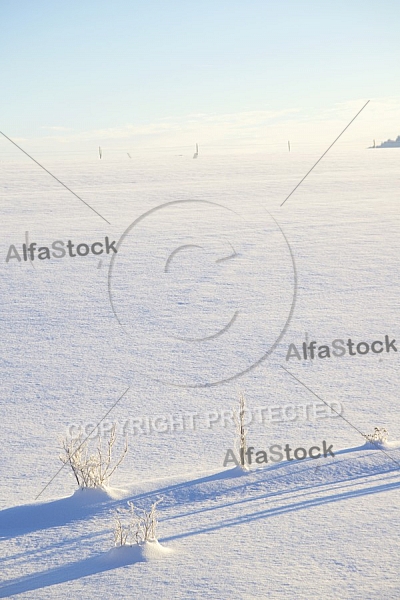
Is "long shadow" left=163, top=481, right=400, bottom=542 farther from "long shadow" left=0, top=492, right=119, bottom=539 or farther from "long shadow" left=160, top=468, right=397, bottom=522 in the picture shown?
"long shadow" left=0, top=492, right=119, bottom=539

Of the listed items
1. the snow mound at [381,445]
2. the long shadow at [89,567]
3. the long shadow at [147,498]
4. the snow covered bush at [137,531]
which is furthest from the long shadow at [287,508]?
the snow mound at [381,445]

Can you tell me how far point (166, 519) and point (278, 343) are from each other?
4200 mm

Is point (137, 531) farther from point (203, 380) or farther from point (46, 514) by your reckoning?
point (203, 380)

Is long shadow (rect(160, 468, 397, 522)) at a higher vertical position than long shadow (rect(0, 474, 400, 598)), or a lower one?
lower

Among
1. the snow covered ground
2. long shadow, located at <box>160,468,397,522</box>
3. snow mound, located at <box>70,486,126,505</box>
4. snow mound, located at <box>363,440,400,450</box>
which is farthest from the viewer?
snow mound, located at <box>363,440,400,450</box>

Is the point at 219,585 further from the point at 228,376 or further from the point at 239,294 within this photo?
the point at 239,294

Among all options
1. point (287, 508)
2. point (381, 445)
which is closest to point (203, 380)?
point (381, 445)

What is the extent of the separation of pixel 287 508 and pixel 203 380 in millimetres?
3080

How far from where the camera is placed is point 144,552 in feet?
9.64

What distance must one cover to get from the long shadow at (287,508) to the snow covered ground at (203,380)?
0.02 metres

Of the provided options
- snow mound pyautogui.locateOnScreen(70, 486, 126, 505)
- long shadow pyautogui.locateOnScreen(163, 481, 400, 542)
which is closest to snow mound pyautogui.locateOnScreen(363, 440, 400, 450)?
long shadow pyautogui.locateOnScreen(163, 481, 400, 542)

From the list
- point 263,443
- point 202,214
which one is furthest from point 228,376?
point 202,214

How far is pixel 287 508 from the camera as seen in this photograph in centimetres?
345

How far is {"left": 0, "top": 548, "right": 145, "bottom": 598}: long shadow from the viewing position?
8.95 feet
